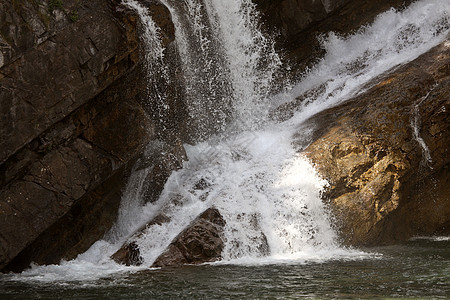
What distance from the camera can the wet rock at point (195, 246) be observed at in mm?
9086

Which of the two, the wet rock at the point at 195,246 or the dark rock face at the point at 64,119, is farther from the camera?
the wet rock at the point at 195,246

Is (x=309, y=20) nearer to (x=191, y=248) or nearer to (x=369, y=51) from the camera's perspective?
(x=369, y=51)

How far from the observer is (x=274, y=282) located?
284 inches

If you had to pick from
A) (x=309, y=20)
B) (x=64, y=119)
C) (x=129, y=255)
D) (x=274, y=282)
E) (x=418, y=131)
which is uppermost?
(x=309, y=20)

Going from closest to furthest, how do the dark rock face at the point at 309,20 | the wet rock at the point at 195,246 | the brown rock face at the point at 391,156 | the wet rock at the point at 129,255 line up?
the wet rock at the point at 195,246 < the wet rock at the point at 129,255 < the brown rock face at the point at 391,156 < the dark rock face at the point at 309,20

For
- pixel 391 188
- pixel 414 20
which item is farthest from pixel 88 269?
→ pixel 414 20

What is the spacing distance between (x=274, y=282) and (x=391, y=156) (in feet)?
13.4

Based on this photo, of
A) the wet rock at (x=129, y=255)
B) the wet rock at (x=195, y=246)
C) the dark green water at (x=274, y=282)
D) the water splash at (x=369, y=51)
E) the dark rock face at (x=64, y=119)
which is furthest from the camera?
the water splash at (x=369, y=51)

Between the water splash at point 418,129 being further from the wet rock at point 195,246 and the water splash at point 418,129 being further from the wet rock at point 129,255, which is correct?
the wet rock at point 129,255

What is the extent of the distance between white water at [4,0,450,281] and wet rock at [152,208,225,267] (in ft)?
0.61

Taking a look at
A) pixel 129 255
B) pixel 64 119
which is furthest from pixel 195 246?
pixel 64 119

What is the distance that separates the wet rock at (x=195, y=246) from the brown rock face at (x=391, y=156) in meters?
2.11

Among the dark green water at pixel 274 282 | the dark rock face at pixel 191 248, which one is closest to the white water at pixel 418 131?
the dark green water at pixel 274 282

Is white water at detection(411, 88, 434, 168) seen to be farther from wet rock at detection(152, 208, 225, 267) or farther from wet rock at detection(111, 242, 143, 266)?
wet rock at detection(111, 242, 143, 266)
